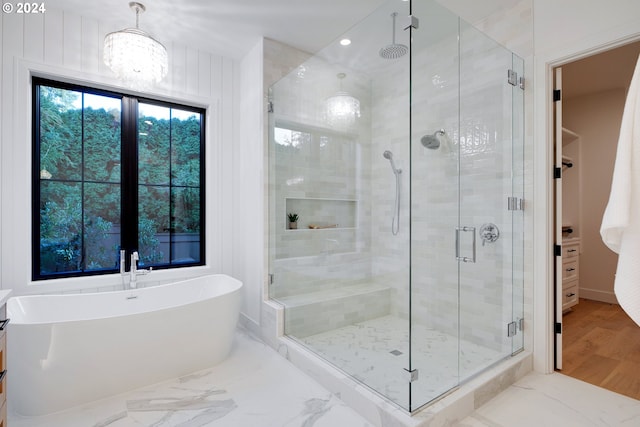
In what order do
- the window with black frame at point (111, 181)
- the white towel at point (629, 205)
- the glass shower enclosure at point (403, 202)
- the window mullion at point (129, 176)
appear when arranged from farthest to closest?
1. the window mullion at point (129, 176)
2. the window with black frame at point (111, 181)
3. the glass shower enclosure at point (403, 202)
4. the white towel at point (629, 205)

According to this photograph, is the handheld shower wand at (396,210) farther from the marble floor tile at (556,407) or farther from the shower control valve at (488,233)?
the marble floor tile at (556,407)

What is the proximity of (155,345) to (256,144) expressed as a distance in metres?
1.90

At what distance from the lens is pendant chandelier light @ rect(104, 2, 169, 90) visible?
2316mm

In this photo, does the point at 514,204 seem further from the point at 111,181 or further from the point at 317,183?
the point at 111,181

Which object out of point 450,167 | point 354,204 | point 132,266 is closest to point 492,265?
point 450,167

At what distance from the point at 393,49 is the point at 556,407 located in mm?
2583

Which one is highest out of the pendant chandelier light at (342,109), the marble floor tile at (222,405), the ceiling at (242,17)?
the ceiling at (242,17)

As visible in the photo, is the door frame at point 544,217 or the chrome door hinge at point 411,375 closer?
the chrome door hinge at point 411,375

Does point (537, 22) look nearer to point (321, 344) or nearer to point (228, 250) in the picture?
point (321, 344)

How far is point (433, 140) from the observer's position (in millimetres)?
2281

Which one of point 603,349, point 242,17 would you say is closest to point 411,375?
point 603,349

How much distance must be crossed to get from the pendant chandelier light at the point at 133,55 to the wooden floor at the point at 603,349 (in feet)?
12.4

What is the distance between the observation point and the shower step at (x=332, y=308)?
2721mm

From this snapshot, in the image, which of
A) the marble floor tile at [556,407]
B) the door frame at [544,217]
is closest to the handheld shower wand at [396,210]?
the door frame at [544,217]
